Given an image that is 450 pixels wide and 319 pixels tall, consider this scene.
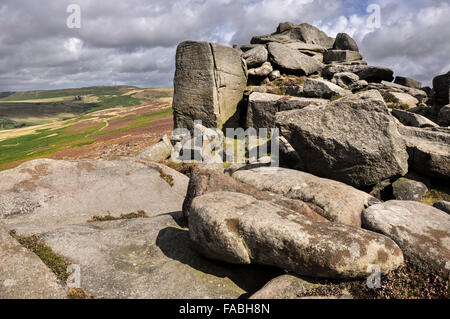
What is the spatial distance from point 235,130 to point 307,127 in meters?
11.9

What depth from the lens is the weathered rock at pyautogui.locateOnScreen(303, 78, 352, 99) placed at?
68.4 feet

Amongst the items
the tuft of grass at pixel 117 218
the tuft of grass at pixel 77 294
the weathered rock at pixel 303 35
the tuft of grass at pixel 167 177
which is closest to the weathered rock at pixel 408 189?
the tuft of grass at pixel 117 218

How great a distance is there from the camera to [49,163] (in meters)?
15.9

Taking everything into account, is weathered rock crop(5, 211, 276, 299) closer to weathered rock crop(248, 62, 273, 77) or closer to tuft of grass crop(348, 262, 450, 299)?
tuft of grass crop(348, 262, 450, 299)

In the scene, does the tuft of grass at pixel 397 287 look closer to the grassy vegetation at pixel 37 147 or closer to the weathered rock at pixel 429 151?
the weathered rock at pixel 429 151

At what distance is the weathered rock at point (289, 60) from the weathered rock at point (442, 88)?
1264cm

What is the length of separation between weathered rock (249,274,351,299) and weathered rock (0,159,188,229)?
8516 mm

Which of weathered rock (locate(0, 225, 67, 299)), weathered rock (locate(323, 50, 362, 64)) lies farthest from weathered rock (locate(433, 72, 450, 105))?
weathered rock (locate(0, 225, 67, 299))

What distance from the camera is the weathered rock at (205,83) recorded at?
74.5 feet

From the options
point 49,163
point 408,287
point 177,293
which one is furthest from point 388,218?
point 49,163

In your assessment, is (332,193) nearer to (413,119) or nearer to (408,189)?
(408,189)

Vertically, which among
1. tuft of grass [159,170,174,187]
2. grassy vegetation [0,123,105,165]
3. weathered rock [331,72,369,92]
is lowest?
grassy vegetation [0,123,105,165]

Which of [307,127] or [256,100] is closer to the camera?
[307,127]
